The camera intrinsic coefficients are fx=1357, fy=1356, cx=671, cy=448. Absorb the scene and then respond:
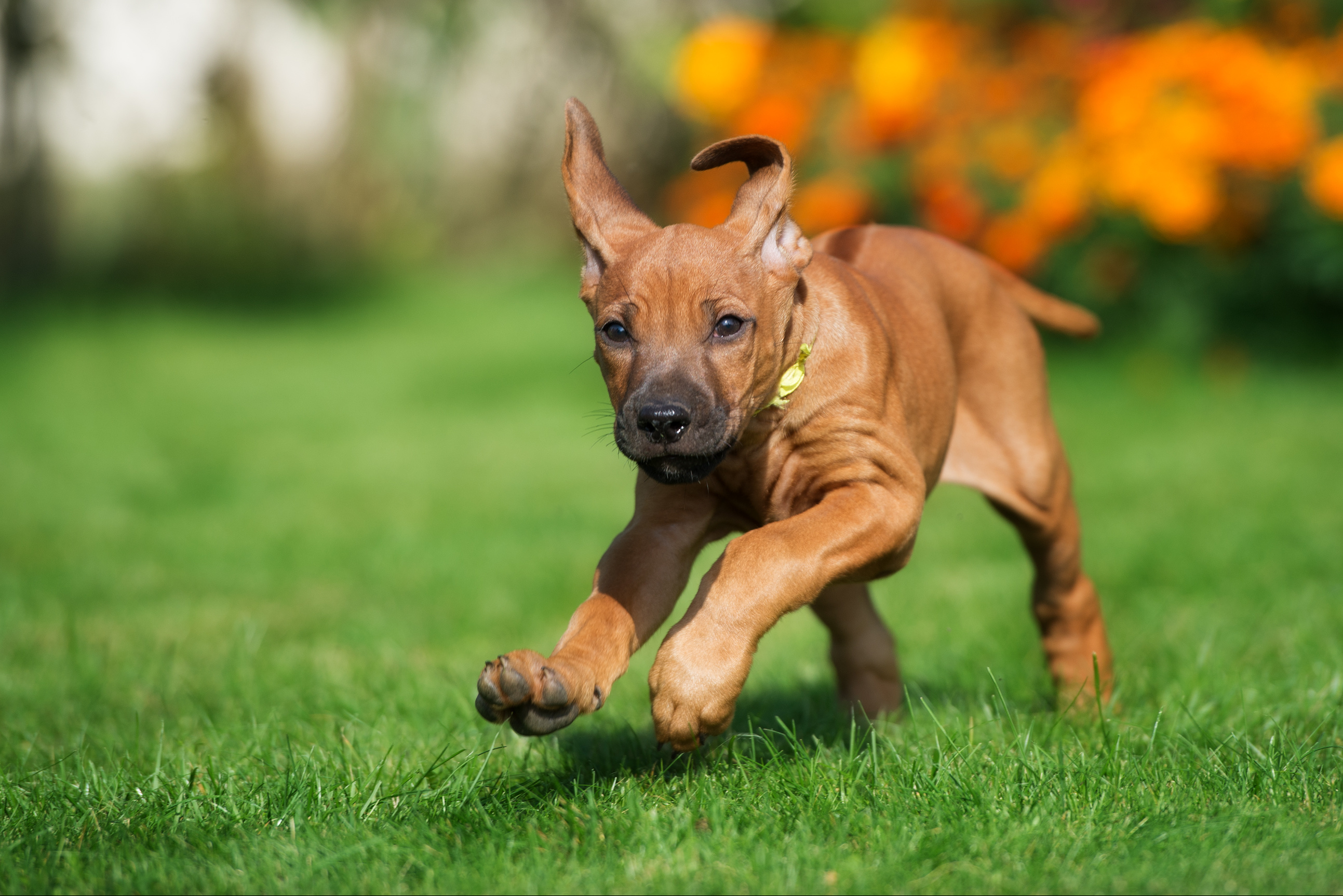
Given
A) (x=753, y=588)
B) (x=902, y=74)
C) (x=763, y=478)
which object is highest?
(x=902, y=74)

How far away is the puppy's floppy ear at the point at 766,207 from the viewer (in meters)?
3.29

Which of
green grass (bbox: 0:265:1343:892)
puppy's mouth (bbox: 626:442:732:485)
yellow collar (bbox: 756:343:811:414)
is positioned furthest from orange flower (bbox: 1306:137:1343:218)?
puppy's mouth (bbox: 626:442:732:485)

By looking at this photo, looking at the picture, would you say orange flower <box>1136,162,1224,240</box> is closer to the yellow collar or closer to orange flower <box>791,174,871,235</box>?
orange flower <box>791,174,871,235</box>

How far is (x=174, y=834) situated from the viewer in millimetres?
2799

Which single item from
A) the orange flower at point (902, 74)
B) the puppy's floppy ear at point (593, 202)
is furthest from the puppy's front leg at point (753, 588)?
the orange flower at point (902, 74)

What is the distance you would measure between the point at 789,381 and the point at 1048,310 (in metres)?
1.64

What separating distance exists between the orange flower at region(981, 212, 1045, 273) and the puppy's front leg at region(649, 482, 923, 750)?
6021 millimetres

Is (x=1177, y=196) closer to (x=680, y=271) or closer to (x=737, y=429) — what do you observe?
(x=680, y=271)

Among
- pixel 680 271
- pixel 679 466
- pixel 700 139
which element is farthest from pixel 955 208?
pixel 679 466

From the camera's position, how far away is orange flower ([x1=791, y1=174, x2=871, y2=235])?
9430 mm

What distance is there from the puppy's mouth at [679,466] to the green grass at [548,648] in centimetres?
68

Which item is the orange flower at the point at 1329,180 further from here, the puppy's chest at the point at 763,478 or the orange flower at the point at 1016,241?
the puppy's chest at the point at 763,478

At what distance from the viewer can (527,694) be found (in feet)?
8.70

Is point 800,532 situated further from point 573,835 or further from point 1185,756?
point 1185,756
